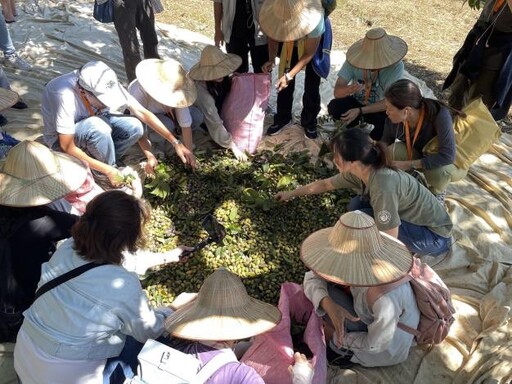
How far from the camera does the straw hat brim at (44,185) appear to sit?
2422 millimetres

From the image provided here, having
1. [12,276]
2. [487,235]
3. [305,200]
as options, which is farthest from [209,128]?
[487,235]

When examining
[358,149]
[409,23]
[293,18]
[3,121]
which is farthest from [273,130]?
[409,23]

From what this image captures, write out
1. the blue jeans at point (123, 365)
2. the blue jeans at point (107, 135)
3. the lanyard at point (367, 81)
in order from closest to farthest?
the blue jeans at point (123, 365) → the blue jeans at point (107, 135) → the lanyard at point (367, 81)

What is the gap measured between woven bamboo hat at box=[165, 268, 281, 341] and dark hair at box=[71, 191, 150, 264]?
0.35m

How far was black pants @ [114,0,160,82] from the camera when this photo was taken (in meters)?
4.06

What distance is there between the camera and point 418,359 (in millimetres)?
2553

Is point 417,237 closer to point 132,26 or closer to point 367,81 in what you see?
point 367,81

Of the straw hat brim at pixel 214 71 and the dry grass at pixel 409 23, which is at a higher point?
the straw hat brim at pixel 214 71

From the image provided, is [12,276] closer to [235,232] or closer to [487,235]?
[235,232]

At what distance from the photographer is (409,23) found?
746 centimetres

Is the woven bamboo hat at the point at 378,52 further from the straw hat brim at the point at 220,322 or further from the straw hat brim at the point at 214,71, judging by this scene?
the straw hat brim at the point at 220,322

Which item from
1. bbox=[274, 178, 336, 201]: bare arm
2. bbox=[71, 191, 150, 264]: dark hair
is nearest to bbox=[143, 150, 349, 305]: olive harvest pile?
bbox=[274, 178, 336, 201]: bare arm

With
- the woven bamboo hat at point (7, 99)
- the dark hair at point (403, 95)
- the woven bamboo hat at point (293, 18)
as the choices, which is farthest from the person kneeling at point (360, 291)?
the woven bamboo hat at point (7, 99)

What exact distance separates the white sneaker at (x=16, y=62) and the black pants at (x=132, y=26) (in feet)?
3.76
